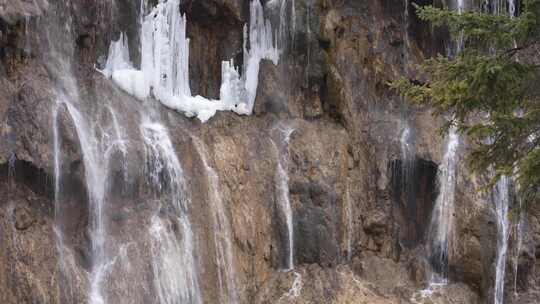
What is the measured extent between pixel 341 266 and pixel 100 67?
8.03m

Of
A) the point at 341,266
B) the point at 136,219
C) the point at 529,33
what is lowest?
the point at 341,266

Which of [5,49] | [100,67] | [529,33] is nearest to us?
[529,33]

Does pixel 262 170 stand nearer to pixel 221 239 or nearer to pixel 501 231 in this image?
pixel 221 239

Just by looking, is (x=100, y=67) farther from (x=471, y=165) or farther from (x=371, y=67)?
(x=471, y=165)

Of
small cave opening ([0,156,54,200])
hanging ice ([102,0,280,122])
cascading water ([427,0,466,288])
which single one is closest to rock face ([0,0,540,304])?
small cave opening ([0,156,54,200])

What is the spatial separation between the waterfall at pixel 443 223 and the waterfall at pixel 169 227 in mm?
6877

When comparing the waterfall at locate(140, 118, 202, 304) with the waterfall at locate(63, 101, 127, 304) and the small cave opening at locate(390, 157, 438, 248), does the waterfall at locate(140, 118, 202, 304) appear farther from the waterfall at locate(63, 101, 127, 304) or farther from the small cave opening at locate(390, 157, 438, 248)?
the small cave opening at locate(390, 157, 438, 248)

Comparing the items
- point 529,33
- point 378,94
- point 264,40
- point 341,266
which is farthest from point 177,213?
point 529,33

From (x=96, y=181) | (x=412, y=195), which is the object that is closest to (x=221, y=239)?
(x=96, y=181)

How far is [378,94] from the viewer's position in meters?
21.9

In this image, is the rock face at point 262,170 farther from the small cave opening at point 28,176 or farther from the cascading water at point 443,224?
the cascading water at point 443,224

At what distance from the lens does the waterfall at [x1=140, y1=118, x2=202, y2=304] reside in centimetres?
1588

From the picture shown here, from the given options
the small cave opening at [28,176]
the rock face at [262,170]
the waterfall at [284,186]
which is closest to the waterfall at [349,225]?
the rock face at [262,170]

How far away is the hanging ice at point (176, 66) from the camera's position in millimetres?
18328
